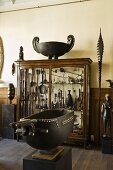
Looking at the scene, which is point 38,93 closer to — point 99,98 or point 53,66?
point 53,66

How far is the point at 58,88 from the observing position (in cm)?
429

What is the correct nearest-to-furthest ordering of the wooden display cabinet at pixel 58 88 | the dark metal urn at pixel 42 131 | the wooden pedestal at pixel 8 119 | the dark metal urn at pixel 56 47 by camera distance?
the dark metal urn at pixel 42 131
the wooden display cabinet at pixel 58 88
the dark metal urn at pixel 56 47
the wooden pedestal at pixel 8 119

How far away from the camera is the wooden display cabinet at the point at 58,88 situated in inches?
158

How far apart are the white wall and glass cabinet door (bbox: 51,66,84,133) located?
0.40 metres

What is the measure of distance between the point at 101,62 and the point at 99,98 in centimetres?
71

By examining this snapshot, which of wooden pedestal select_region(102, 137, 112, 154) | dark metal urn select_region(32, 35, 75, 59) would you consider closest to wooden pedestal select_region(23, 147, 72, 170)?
wooden pedestal select_region(102, 137, 112, 154)

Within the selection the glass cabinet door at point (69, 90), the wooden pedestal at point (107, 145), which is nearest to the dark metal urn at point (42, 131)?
the wooden pedestal at point (107, 145)

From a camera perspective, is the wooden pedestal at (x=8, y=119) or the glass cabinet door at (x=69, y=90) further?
the wooden pedestal at (x=8, y=119)

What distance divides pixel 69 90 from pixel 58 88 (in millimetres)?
227

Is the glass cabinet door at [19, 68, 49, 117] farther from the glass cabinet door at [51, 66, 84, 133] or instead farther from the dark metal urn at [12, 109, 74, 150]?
the dark metal urn at [12, 109, 74, 150]

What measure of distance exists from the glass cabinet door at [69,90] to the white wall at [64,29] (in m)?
0.40

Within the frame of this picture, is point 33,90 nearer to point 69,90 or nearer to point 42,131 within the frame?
point 69,90

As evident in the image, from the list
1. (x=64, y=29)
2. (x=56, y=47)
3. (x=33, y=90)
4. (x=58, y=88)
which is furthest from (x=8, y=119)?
(x=64, y=29)

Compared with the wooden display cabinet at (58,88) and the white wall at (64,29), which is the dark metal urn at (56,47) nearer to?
the wooden display cabinet at (58,88)
